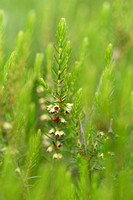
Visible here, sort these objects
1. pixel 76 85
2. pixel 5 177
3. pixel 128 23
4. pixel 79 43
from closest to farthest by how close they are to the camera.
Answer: pixel 5 177, pixel 76 85, pixel 128 23, pixel 79 43

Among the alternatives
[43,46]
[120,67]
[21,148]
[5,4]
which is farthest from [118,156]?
[5,4]

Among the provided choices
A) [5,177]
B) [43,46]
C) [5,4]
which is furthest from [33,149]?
[5,4]

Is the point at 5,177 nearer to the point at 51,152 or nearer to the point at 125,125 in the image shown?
the point at 51,152

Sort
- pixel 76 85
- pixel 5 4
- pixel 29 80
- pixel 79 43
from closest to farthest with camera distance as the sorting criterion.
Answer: pixel 76 85, pixel 29 80, pixel 79 43, pixel 5 4

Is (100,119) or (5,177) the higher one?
(100,119)

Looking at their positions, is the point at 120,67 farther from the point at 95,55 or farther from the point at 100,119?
the point at 100,119

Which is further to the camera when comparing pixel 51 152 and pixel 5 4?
pixel 5 4

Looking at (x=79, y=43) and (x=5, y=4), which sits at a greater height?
(x=5, y=4)

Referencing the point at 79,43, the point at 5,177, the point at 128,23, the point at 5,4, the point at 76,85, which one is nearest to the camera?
the point at 5,177

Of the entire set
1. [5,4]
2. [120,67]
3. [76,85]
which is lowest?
[76,85]
